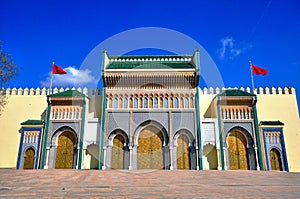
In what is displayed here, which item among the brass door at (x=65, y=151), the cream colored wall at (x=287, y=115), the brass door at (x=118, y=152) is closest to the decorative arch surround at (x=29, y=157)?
the brass door at (x=65, y=151)

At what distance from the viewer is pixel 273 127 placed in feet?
59.4

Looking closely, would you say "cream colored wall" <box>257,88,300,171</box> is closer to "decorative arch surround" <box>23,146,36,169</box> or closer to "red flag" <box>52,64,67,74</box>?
"red flag" <box>52,64,67,74</box>

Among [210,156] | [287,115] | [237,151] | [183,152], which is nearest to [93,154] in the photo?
[183,152]

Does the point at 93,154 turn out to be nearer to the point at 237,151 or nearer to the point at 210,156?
the point at 210,156

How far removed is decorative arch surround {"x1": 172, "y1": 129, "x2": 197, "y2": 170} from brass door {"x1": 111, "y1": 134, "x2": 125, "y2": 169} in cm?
335

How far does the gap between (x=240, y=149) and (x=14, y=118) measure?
16877 mm

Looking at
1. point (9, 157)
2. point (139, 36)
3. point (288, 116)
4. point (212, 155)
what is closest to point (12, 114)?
point (9, 157)

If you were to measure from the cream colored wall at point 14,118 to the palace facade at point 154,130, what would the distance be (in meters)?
0.81

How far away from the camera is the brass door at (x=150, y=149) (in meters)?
17.1

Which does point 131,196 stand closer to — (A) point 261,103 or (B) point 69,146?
(B) point 69,146

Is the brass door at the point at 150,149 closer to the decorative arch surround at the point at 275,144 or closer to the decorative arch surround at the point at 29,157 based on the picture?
the decorative arch surround at the point at 275,144

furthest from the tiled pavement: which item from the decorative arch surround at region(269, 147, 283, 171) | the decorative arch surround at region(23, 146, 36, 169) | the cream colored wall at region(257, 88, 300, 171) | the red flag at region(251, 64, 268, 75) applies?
the red flag at region(251, 64, 268, 75)

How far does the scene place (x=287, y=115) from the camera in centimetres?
A: 2031

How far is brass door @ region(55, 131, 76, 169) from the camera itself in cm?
1761
